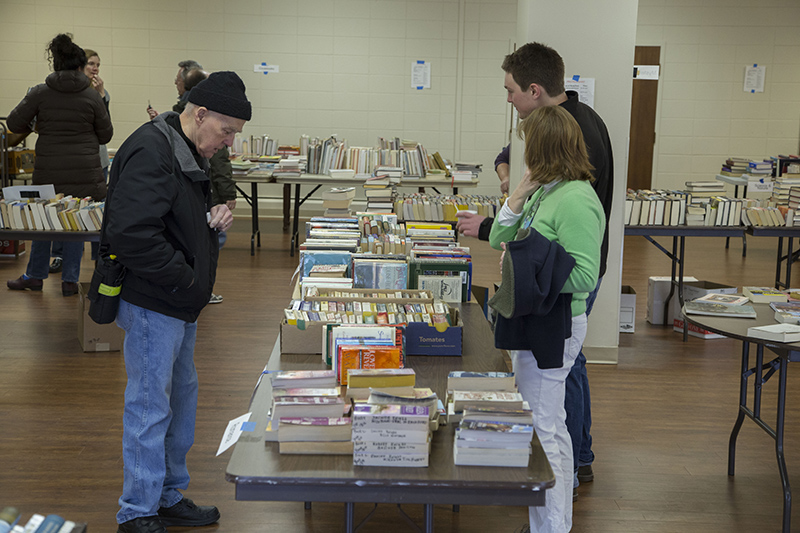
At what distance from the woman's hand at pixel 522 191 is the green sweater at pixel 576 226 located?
0.09 metres

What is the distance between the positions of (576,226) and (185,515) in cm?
185

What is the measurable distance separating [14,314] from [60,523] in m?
5.43

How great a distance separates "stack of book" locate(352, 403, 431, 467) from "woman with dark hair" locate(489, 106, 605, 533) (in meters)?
0.53

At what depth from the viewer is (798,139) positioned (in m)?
11.9

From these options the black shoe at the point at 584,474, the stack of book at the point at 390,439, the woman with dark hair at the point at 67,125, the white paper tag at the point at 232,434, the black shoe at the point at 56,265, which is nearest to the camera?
the stack of book at the point at 390,439

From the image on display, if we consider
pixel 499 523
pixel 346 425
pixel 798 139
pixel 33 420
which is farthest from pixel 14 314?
pixel 798 139

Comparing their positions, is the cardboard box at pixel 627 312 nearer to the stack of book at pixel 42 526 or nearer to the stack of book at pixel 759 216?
the stack of book at pixel 759 216

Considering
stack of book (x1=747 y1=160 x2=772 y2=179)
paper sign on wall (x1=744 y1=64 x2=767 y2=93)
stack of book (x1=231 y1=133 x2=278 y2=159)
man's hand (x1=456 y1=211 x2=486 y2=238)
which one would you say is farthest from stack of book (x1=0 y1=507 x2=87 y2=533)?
paper sign on wall (x1=744 y1=64 x2=767 y2=93)

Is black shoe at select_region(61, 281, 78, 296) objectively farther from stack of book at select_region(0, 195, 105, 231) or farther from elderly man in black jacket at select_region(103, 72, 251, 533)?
elderly man in black jacket at select_region(103, 72, 251, 533)

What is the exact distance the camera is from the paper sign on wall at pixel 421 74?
11641mm

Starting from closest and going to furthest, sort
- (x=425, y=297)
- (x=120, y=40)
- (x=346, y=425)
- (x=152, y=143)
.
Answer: (x=346, y=425)
(x=152, y=143)
(x=425, y=297)
(x=120, y=40)

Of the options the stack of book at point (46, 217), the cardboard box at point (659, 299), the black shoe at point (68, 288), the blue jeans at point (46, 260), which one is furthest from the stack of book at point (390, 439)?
the black shoe at point (68, 288)

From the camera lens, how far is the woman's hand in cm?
271

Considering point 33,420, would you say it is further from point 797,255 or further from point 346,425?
point 797,255
